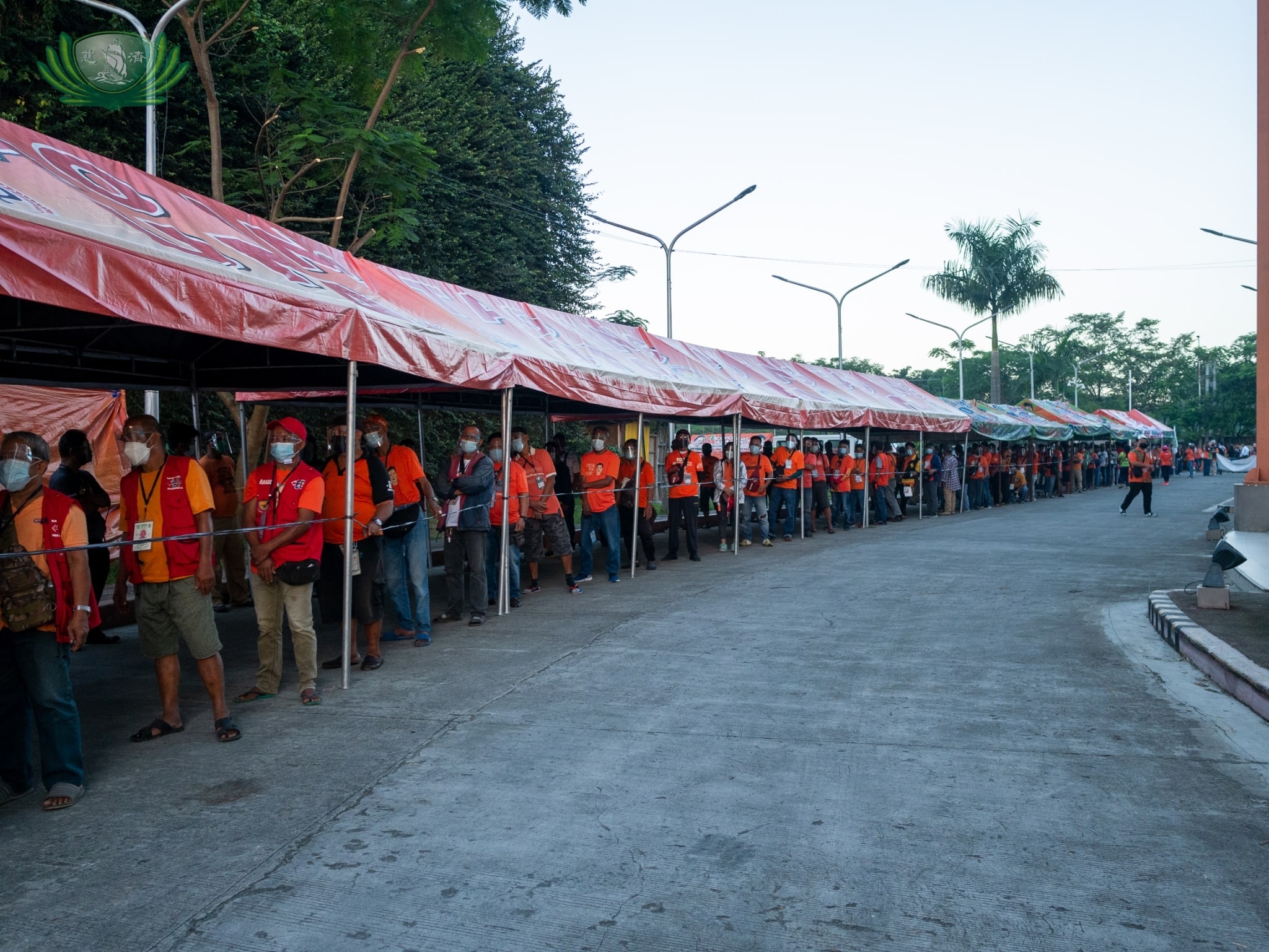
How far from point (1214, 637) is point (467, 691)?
19.4ft

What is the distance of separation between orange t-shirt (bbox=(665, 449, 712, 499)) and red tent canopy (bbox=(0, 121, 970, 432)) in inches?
52.4

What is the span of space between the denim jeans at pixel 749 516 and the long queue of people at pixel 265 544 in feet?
5.44

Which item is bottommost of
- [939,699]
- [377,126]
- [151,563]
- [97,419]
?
[939,699]

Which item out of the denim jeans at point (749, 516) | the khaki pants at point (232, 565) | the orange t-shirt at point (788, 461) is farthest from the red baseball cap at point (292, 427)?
the orange t-shirt at point (788, 461)

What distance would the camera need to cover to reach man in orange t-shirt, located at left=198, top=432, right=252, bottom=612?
10.1 metres

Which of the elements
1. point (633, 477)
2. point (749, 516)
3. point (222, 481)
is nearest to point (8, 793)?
point (222, 481)

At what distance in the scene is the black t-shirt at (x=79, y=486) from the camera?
8211mm

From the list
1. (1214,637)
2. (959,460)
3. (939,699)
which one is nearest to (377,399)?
(939,699)

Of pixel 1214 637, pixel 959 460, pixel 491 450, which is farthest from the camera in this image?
pixel 959 460

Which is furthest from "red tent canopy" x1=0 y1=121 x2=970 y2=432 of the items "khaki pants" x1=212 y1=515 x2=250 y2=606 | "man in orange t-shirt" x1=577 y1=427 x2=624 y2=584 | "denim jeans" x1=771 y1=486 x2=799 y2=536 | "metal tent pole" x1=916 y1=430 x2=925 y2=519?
"metal tent pole" x1=916 y1=430 x2=925 y2=519

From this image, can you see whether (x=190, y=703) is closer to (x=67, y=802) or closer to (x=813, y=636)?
(x=67, y=802)

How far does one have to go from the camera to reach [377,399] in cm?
1300

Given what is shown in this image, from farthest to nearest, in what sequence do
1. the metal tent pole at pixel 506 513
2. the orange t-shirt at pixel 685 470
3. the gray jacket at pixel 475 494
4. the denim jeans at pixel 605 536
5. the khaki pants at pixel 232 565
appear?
the orange t-shirt at pixel 685 470
the denim jeans at pixel 605 536
the khaki pants at pixel 232 565
the metal tent pole at pixel 506 513
the gray jacket at pixel 475 494

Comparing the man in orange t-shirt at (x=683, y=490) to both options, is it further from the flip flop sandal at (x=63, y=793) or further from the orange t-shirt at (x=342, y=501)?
the flip flop sandal at (x=63, y=793)
